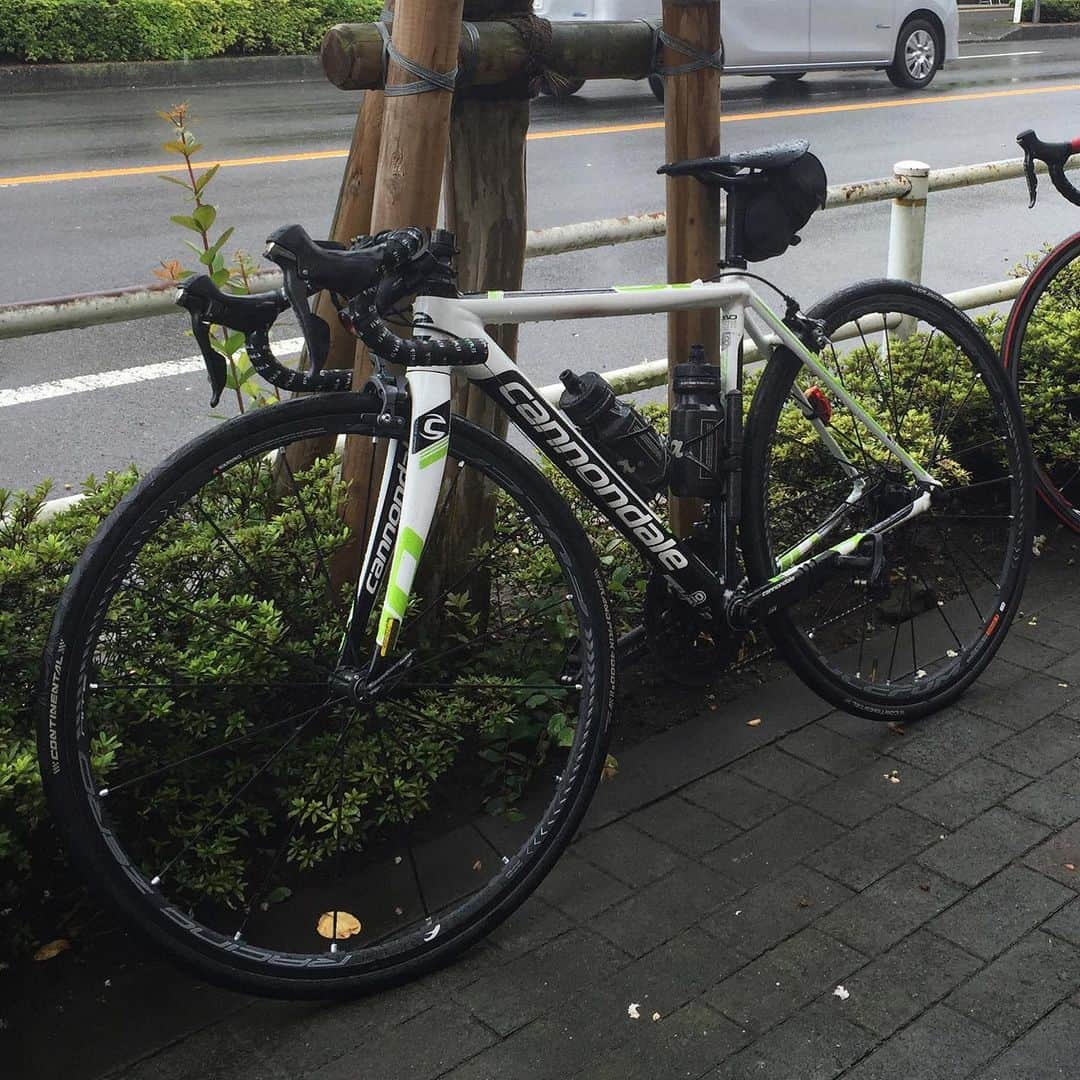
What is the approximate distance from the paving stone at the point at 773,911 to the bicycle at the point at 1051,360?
205 cm

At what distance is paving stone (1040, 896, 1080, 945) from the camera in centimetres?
286

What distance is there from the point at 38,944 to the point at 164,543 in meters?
0.86

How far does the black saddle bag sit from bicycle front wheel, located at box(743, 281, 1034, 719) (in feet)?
0.90

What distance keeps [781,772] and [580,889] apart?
706 mm

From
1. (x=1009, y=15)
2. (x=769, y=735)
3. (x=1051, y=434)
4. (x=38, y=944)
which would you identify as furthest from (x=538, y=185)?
(x=1009, y=15)

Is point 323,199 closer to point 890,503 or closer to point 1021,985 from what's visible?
point 890,503

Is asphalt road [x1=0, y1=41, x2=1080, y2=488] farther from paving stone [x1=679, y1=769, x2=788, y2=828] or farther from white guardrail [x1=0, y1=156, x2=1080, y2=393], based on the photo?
paving stone [x1=679, y1=769, x2=788, y2=828]

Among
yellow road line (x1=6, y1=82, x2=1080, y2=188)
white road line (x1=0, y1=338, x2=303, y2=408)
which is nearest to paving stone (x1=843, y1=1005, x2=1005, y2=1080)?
white road line (x1=0, y1=338, x2=303, y2=408)

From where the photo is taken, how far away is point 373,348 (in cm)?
263

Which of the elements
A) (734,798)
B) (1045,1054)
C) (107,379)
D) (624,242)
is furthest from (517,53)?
(107,379)

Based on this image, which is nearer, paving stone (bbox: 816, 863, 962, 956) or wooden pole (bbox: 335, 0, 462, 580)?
paving stone (bbox: 816, 863, 962, 956)

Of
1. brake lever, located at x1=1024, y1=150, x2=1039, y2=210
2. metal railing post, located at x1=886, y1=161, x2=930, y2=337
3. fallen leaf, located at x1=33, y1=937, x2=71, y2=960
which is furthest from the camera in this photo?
metal railing post, located at x1=886, y1=161, x2=930, y2=337

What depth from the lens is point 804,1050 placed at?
2.57 metres

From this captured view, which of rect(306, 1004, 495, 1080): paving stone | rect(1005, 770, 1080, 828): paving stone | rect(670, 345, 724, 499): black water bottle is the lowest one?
rect(1005, 770, 1080, 828): paving stone
